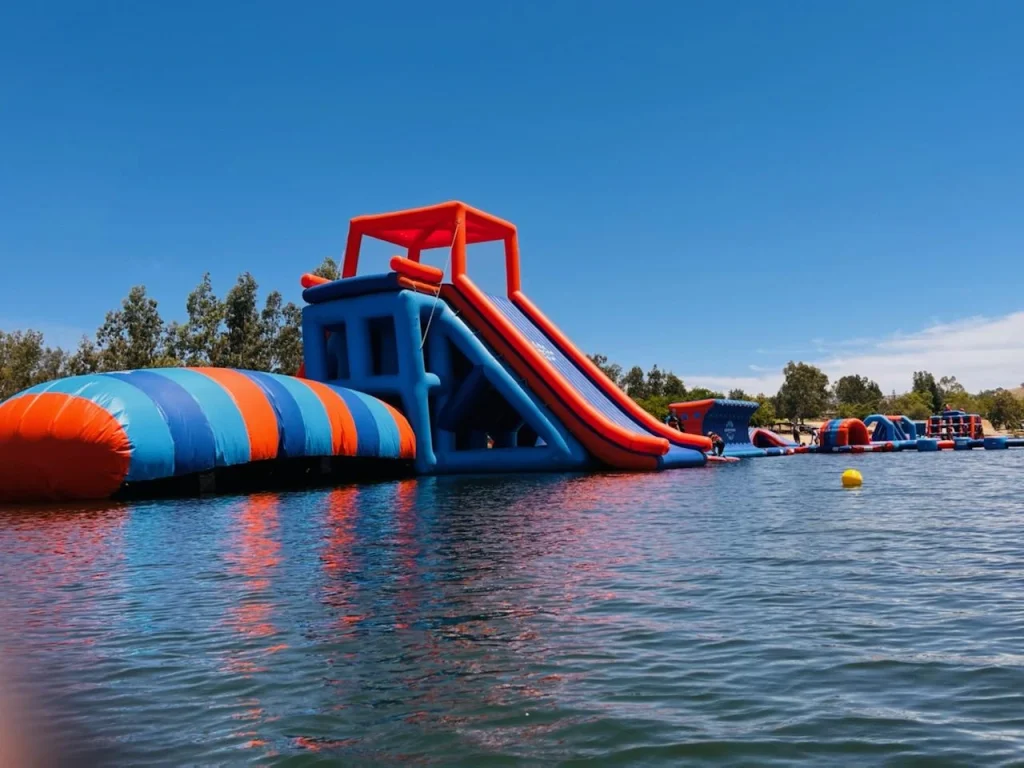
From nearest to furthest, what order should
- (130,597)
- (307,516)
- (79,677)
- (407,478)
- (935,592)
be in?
(79,677) → (935,592) → (130,597) → (307,516) → (407,478)

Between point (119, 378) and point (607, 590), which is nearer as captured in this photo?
point (607, 590)

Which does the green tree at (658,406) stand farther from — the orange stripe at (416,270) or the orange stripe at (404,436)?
the orange stripe at (404,436)

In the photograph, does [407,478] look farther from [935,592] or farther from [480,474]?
[935,592]

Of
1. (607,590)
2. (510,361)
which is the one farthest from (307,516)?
(510,361)

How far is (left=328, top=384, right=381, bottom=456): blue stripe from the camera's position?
24094 millimetres

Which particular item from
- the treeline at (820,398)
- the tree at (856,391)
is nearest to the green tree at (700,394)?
the treeline at (820,398)

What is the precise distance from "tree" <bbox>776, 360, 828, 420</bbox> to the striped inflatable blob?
92805mm

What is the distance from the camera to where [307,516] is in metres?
14.6

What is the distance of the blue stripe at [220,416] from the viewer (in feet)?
63.8

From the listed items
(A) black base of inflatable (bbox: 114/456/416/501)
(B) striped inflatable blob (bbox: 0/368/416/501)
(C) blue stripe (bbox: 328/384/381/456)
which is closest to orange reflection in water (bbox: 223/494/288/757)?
(B) striped inflatable blob (bbox: 0/368/416/501)

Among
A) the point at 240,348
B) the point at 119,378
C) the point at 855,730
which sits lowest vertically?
the point at 855,730

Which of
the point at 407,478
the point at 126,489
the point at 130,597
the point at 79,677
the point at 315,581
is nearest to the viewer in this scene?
the point at 79,677

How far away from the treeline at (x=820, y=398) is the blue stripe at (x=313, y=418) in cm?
6383

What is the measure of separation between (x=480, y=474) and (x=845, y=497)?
515 inches
